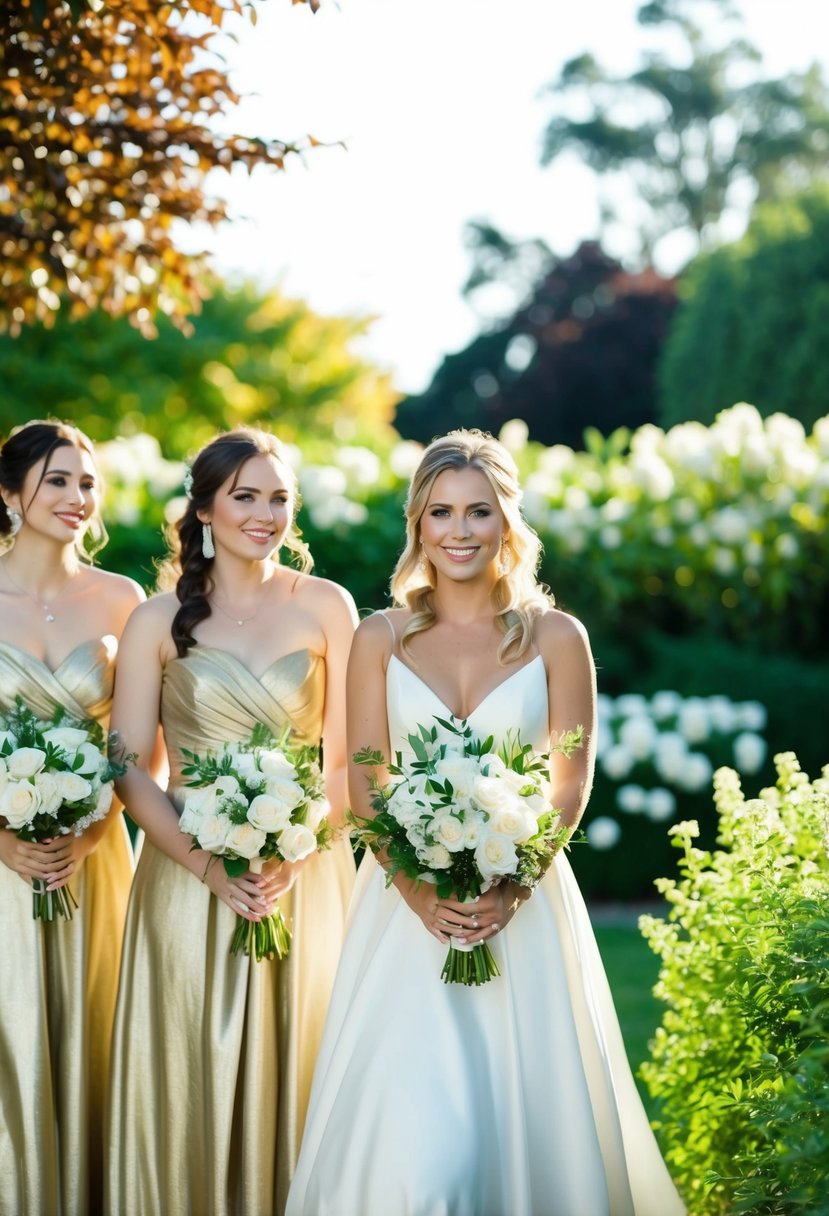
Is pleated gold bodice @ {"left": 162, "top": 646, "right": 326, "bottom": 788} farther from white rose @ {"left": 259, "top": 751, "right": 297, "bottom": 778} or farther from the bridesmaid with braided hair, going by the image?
white rose @ {"left": 259, "top": 751, "right": 297, "bottom": 778}

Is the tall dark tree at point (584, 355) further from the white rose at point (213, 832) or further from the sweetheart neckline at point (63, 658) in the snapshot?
the white rose at point (213, 832)

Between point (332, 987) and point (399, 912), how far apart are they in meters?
0.49

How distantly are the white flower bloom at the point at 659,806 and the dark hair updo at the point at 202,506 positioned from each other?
5.45m

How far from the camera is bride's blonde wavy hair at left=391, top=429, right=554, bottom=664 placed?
4.59m

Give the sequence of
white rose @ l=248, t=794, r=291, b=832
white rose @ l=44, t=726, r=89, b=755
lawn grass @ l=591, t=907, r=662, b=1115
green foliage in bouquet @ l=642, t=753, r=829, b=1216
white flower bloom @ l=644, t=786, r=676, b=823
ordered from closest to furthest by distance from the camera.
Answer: green foliage in bouquet @ l=642, t=753, r=829, b=1216 → white rose @ l=248, t=794, r=291, b=832 → white rose @ l=44, t=726, r=89, b=755 → lawn grass @ l=591, t=907, r=662, b=1115 → white flower bloom @ l=644, t=786, r=676, b=823

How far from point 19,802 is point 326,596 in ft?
4.09

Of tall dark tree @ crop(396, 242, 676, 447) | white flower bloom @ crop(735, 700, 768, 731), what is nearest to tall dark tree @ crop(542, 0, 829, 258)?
tall dark tree @ crop(396, 242, 676, 447)

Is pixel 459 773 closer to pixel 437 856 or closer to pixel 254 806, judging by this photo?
pixel 437 856

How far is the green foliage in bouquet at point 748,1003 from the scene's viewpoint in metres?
3.71

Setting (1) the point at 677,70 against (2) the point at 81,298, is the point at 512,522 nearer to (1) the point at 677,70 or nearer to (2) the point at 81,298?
(2) the point at 81,298

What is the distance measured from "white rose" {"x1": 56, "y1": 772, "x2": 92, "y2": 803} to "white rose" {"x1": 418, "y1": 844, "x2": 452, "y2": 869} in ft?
3.60

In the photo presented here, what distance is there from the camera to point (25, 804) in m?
4.46

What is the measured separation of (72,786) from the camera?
14.7 feet

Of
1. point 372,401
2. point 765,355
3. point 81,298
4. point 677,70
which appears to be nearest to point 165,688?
point 81,298
